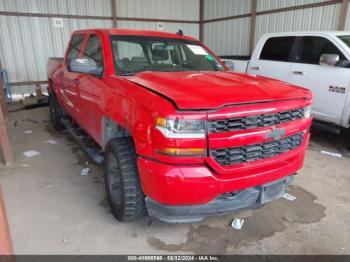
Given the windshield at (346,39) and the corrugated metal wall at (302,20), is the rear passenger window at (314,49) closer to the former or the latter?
the windshield at (346,39)

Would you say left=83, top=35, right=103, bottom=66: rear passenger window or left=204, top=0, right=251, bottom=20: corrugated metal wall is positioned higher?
left=204, top=0, right=251, bottom=20: corrugated metal wall

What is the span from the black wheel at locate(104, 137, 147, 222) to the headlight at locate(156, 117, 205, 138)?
674 mm

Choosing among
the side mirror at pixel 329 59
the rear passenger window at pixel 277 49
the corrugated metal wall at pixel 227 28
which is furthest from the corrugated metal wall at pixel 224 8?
the side mirror at pixel 329 59

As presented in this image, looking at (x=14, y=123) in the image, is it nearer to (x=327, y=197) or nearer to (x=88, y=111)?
(x=88, y=111)

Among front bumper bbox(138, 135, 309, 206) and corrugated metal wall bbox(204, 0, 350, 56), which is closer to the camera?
front bumper bbox(138, 135, 309, 206)

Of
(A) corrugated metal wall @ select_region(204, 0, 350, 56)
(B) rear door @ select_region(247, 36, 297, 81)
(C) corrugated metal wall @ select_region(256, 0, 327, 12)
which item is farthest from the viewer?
(C) corrugated metal wall @ select_region(256, 0, 327, 12)

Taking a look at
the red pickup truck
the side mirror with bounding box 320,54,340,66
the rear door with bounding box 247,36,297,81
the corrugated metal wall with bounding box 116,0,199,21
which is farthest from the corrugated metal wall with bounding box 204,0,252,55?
the red pickup truck

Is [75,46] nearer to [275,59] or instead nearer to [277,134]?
[277,134]

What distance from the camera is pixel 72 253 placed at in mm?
2367

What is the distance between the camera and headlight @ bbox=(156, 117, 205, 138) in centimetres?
188

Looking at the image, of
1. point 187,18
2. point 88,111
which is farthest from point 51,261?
point 187,18

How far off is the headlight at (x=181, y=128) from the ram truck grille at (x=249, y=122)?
8 cm

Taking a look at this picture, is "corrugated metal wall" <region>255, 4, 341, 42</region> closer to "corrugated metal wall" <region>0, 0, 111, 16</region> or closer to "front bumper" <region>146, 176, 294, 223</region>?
"corrugated metal wall" <region>0, 0, 111, 16</region>

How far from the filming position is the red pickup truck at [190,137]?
1917mm
